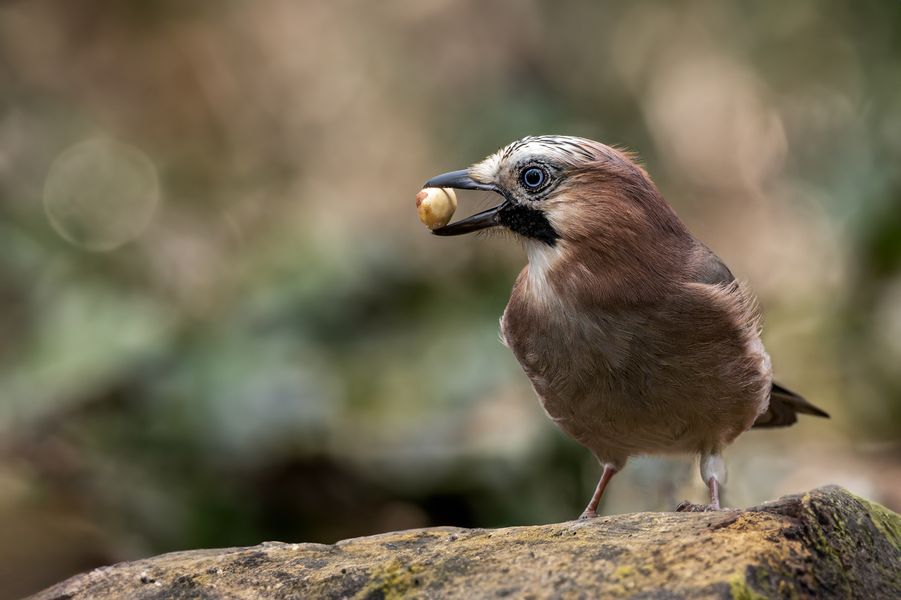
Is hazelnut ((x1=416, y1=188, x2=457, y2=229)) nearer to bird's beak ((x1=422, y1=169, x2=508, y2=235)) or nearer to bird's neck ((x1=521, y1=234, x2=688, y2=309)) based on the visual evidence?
bird's beak ((x1=422, y1=169, x2=508, y2=235))

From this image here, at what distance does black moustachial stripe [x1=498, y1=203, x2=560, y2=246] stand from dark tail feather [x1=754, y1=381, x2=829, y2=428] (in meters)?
1.26

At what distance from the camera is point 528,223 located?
163 inches

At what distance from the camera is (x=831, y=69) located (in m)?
8.96

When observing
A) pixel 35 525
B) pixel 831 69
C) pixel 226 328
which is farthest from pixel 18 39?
pixel 831 69

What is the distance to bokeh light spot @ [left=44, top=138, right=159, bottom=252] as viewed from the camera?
28.5 feet

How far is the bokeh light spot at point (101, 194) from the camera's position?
867cm

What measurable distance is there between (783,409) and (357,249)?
3372mm

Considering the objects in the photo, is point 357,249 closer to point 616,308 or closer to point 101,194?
point 101,194

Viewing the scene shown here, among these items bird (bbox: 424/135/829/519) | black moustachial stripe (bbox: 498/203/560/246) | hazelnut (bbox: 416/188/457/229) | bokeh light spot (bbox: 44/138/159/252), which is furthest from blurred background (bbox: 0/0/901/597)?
bird (bbox: 424/135/829/519)

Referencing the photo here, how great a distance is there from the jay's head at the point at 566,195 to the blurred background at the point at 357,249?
0.25 metres

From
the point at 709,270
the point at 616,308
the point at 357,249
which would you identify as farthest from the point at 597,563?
the point at 357,249

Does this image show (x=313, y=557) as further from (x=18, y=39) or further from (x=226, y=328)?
(x=18, y=39)

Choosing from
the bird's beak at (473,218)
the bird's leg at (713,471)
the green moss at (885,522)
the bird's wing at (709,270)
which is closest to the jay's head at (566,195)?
the bird's beak at (473,218)

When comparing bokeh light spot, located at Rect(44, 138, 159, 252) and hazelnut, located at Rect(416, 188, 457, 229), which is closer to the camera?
hazelnut, located at Rect(416, 188, 457, 229)
